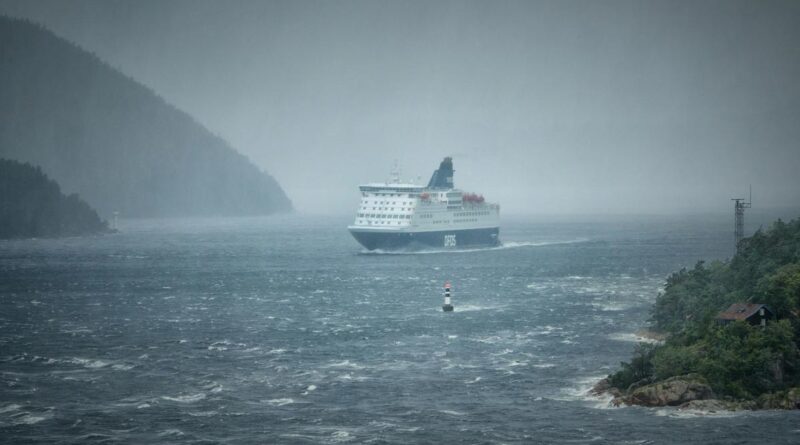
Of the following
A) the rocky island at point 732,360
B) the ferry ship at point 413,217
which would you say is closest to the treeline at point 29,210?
the ferry ship at point 413,217

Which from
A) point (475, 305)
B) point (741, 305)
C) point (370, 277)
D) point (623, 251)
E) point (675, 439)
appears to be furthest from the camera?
point (623, 251)

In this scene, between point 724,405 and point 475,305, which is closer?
point 724,405

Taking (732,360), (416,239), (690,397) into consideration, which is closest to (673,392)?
(690,397)

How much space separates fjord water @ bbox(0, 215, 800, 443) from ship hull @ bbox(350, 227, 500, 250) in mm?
16990

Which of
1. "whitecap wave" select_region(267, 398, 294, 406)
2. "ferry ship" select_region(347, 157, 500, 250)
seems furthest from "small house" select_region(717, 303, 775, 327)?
"ferry ship" select_region(347, 157, 500, 250)

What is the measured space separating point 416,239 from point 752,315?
95003mm

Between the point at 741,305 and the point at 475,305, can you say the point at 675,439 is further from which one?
the point at 475,305

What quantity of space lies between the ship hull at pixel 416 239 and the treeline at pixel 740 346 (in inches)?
3185

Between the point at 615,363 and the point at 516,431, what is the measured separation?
15.6m

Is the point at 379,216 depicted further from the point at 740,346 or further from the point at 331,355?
the point at 740,346

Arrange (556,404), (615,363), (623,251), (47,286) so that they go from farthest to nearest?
(623,251)
(47,286)
(615,363)
(556,404)

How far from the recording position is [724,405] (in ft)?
149

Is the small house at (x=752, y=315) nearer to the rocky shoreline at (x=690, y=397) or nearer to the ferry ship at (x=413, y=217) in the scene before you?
the rocky shoreline at (x=690, y=397)

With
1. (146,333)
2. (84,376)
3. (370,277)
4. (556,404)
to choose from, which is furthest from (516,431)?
(370,277)
